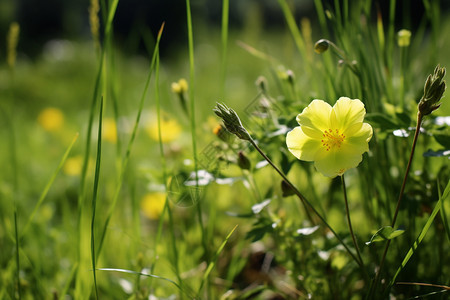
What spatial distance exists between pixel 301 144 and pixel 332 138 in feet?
0.17

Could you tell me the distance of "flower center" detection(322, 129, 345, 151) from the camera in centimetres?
77

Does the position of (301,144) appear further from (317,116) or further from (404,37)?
(404,37)

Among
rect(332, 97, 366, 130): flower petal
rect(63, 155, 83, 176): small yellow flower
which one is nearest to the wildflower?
rect(332, 97, 366, 130): flower petal

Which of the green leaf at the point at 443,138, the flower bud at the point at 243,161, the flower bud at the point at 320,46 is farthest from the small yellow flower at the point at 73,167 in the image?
the green leaf at the point at 443,138

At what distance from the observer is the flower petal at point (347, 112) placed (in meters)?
0.74

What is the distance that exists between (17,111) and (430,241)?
271 cm

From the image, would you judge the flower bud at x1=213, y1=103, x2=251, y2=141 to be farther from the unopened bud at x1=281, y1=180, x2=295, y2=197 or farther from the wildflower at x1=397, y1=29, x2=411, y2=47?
the wildflower at x1=397, y1=29, x2=411, y2=47

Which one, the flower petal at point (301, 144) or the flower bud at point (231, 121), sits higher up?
the flower bud at point (231, 121)

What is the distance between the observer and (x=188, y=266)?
49.2 inches

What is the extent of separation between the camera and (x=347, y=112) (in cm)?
76

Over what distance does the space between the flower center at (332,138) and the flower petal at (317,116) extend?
0.03ft

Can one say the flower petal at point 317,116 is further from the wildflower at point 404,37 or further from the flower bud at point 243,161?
the wildflower at point 404,37

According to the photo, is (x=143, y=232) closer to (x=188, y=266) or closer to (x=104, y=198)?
(x=104, y=198)

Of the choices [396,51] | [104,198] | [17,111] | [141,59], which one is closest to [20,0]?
[141,59]
